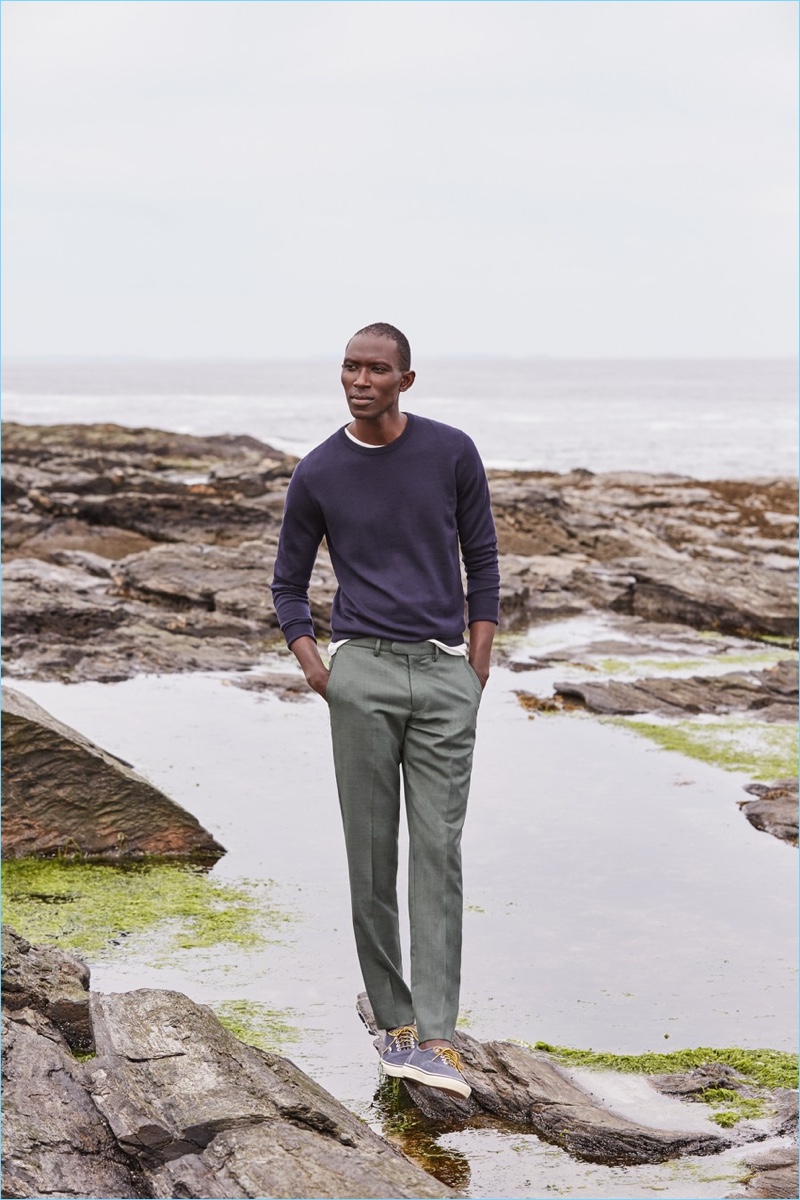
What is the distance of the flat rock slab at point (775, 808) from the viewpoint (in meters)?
9.26

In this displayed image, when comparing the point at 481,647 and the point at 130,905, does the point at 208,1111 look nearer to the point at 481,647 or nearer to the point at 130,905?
the point at 481,647

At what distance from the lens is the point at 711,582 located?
19812mm

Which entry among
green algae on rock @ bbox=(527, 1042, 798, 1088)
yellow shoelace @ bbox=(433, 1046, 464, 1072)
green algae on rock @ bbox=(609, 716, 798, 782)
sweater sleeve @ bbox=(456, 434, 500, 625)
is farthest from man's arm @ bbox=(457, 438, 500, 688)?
green algae on rock @ bbox=(609, 716, 798, 782)

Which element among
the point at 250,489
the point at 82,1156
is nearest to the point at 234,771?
the point at 82,1156

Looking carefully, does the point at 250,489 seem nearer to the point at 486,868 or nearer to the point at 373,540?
the point at 486,868

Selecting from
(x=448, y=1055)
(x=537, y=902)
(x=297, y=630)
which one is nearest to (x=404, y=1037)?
(x=448, y=1055)

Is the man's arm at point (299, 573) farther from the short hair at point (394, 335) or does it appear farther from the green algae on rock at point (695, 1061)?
the green algae on rock at point (695, 1061)

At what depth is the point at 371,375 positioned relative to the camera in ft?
15.8

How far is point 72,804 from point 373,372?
4593 millimetres

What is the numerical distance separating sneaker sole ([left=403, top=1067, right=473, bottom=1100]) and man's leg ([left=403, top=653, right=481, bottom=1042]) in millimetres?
125

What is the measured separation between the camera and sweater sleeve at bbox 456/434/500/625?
498 cm

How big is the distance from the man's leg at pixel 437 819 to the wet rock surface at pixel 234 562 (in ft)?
31.4

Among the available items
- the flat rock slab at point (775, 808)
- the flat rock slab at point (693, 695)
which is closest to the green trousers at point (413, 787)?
the flat rock slab at point (775, 808)

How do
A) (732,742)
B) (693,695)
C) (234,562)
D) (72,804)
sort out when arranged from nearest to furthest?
1. (72,804)
2. (732,742)
3. (693,695)
4. (234,562)
